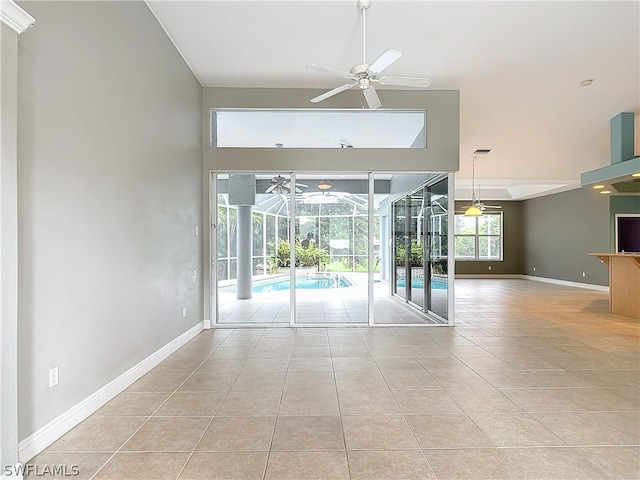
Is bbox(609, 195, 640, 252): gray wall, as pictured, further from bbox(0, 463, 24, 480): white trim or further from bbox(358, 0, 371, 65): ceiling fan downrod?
bbox(0, 463, 24, 480): white trim

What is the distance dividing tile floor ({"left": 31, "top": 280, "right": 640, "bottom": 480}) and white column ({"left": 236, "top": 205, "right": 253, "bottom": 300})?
1.90 m

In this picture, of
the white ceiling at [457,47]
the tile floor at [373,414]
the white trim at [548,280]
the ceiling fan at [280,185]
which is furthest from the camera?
the white trim at [548,280]

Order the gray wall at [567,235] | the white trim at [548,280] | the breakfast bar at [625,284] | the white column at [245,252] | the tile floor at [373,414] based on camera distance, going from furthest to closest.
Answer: the gray wall at [567,235]
the white trim at [548,280]
the white column at [245,252]
the breakfast bar at [625,284]
the tile floor at [373,414]

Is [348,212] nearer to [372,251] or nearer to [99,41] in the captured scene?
[372,251]

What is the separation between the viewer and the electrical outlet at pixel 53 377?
2320 mm

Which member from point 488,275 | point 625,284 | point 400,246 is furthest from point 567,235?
point 400,246

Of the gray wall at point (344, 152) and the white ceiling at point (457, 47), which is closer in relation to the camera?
the white ceiling at point (457, 47)

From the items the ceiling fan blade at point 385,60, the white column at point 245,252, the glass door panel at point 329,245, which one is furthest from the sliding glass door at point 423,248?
the ceiling fan blade at point 385,60

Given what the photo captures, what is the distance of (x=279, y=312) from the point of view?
6.20 m

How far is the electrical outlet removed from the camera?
2320mm

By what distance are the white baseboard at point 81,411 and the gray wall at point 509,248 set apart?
41.9ft

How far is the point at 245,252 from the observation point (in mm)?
6625

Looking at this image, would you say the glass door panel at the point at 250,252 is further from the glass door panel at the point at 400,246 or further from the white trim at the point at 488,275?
the white trim at the point at 488,275

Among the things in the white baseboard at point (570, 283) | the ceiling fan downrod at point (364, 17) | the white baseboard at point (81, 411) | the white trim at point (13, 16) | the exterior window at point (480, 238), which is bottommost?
the white baseboard at point (570, 283)
